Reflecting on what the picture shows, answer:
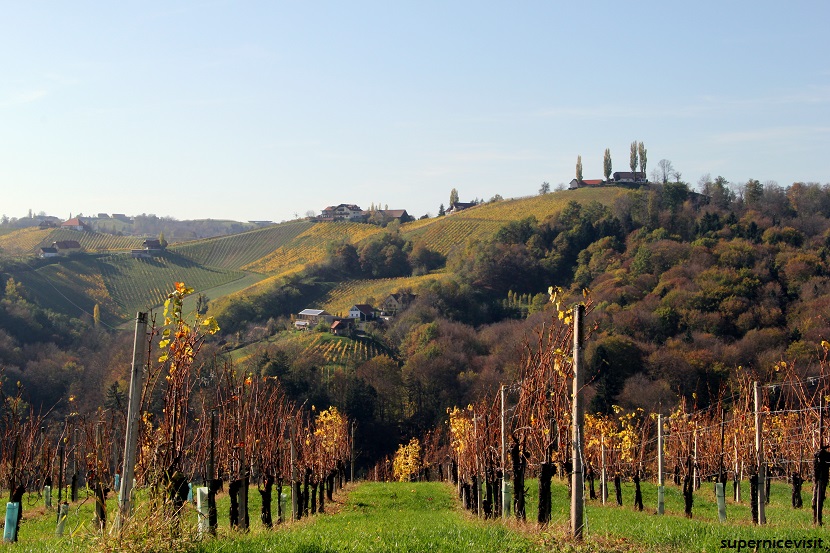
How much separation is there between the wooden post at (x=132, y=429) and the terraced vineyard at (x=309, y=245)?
119080 millimetres

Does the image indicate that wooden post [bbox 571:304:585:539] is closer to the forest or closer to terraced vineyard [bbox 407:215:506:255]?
the forest

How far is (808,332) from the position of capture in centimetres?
7006

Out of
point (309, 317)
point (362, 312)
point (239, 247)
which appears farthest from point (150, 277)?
point (362, 312)

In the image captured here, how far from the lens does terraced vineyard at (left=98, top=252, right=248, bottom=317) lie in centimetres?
11319

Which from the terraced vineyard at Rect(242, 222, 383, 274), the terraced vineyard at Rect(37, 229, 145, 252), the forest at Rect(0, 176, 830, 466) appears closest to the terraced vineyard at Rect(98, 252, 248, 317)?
the terraced vineyard at Rect(242, 222, 383, 274)

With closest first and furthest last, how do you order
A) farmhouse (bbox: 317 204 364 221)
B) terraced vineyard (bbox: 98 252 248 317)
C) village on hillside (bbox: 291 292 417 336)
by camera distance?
village on hillside (bbox: 291 292 417 336) < terraced vineyard (bbox: 98 252 248 317) < farmhouse (bbox: 317 204 364 221)

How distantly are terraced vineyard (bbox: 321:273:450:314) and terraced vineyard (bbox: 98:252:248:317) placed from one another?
18.1 metres

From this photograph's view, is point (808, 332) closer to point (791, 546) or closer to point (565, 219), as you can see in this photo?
point (565, 219)

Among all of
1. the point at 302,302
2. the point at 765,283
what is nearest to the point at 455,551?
the point at 765,283

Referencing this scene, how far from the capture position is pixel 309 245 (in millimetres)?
142375

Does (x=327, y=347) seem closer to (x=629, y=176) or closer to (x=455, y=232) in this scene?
(x=455, y=232)

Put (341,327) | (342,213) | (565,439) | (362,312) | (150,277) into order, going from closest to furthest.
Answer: (565,439)
(341,327)
(362,312)
(150,277)
(342,213)

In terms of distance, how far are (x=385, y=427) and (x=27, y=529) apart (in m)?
52.3

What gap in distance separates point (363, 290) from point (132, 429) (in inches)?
4245
